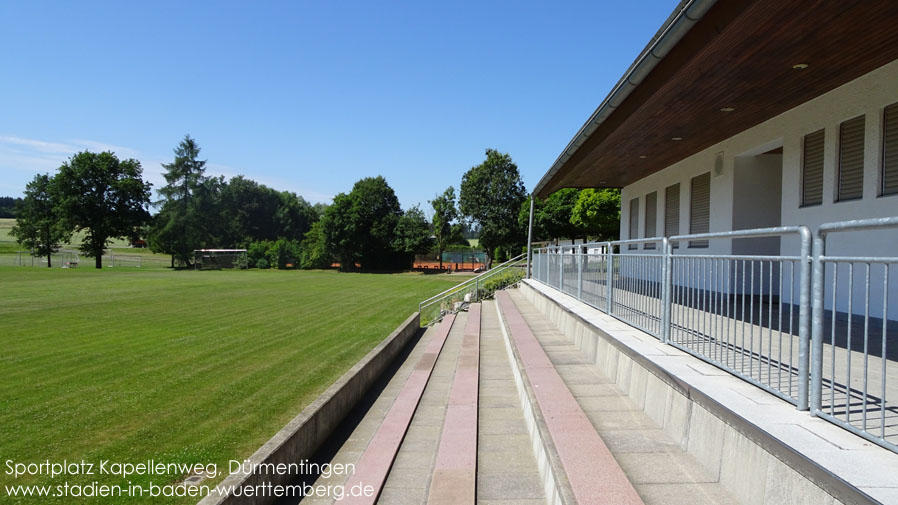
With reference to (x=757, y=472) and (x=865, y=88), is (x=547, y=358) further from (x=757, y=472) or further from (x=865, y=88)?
(x=865, y=88)

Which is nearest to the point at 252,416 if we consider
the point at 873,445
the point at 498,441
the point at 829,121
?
the point at 498,441

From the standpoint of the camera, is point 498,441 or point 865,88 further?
point 865,88

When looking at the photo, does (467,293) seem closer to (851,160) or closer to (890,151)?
(851,160)

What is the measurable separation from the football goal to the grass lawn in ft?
151

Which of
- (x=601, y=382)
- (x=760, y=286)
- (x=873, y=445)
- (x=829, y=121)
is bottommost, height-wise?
(x=601, y=382)

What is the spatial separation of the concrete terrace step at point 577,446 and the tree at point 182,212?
68.5 metres

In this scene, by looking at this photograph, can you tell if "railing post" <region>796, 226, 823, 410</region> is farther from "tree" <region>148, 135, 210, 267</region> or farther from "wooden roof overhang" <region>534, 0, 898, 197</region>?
"tree" <region>148, 135, 210, 267</region>

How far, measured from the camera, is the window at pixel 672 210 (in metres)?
13.3

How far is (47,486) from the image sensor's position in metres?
4.85

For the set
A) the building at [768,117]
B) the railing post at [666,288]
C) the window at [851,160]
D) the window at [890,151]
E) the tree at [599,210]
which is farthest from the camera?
the tree at [599,210]

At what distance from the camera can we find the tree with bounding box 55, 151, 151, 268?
59.8m

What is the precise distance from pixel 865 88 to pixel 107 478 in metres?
9.66

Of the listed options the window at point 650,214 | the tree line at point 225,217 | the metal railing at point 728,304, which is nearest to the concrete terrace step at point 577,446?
the metal railing at point 728,304

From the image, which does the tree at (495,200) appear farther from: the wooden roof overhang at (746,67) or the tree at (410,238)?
the wooden roof overhang at (746,67)
